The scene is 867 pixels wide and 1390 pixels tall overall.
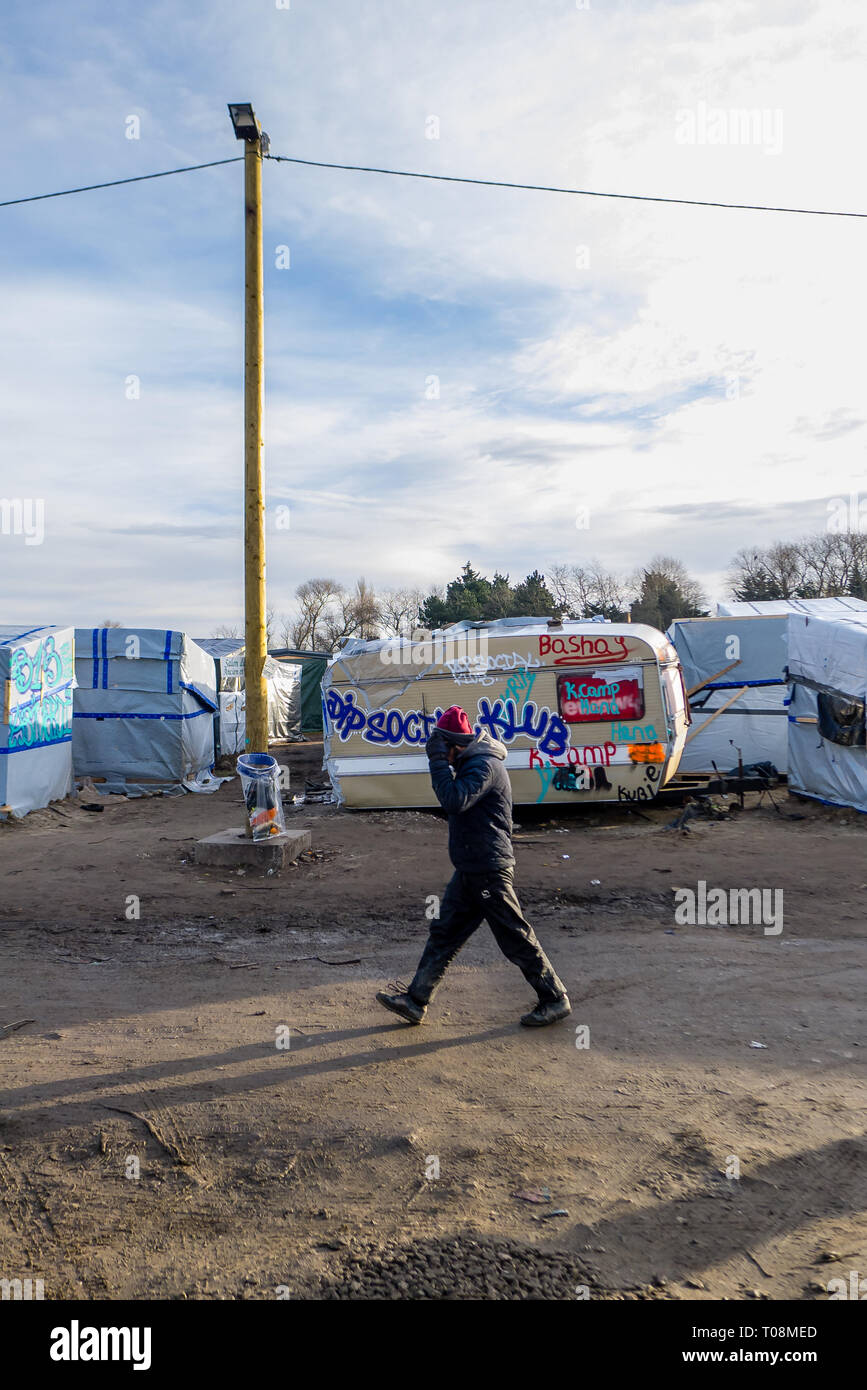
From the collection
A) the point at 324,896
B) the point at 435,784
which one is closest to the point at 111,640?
the point at 324,896

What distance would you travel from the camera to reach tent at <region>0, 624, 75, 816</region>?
14.5 metres

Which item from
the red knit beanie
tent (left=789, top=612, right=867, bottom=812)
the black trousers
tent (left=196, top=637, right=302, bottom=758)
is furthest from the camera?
tent (left=196, top=637, right=302, bottom=758)

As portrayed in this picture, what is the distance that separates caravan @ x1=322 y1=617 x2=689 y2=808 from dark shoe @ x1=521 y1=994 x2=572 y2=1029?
27.2 ft

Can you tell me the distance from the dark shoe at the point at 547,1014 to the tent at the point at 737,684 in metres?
12.7

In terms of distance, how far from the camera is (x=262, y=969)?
6.98 metres

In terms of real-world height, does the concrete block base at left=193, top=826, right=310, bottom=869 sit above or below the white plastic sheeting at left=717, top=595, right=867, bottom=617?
below

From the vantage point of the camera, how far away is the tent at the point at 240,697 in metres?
23.3

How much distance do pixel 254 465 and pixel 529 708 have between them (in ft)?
19.1

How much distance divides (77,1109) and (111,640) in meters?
16.0

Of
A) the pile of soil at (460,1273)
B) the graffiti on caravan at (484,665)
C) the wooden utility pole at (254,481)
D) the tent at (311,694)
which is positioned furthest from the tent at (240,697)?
the pile of soil at (460,1273)

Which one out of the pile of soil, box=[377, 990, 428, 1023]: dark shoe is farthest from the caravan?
the pile of soil

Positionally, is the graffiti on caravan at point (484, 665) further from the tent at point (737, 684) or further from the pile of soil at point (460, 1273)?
the pile of soil at point (460, 1273)

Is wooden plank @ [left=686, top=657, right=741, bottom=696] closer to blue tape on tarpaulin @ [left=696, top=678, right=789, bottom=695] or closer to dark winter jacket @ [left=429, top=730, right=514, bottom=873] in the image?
blue tape on tarpaulin @ [left=696, top=678, right=789, bottom=695]
